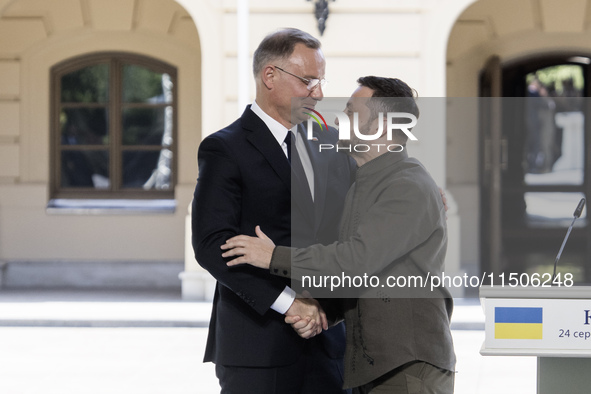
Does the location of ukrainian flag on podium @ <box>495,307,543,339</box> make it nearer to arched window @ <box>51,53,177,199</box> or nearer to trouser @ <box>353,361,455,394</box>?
trouser @ <box>353,361,455,394</box>

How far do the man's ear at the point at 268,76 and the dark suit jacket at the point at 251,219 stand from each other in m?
0.11

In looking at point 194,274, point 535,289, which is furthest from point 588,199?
point 535,289

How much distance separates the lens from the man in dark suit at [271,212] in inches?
110

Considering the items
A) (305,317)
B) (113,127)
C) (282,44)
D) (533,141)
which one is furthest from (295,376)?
(533,141)

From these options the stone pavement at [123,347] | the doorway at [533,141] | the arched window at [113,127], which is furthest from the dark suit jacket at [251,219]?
the arched window at [113,127]

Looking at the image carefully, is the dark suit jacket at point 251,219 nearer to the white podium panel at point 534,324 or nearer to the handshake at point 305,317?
the handshake at point 305,317

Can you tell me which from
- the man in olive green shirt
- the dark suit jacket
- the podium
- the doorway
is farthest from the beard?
the doorway

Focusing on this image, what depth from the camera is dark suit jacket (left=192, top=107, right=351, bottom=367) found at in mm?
2783

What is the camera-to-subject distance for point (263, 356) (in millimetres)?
2869

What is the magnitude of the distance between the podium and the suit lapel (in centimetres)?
69

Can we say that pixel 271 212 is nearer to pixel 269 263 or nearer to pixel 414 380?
pixel 269 263

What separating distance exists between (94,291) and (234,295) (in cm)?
806

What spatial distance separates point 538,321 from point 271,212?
0.85 m

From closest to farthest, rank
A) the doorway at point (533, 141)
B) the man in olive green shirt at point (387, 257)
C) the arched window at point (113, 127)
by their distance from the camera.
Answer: the man in olive green shirt at point (387, 257) < the doorway at point (533, 141) < the arched window at point (113, 127)
